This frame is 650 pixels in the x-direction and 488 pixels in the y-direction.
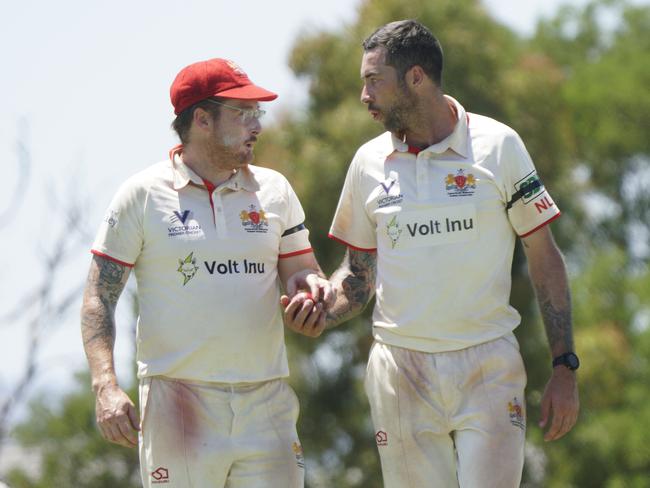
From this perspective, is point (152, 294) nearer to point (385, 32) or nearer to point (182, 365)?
point (182, 365)

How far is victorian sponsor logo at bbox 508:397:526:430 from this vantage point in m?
6.21

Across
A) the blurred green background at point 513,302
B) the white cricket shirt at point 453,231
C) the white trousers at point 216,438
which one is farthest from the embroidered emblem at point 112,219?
the blurred green background at point 513,302

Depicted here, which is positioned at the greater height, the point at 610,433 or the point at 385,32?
the point at 385,32

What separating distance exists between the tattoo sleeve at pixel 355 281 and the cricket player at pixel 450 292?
0.24m

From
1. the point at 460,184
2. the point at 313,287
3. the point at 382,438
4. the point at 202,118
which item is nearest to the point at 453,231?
the point at 460,184

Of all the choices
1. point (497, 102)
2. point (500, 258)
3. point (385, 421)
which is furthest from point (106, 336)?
Result: point (497, 102)

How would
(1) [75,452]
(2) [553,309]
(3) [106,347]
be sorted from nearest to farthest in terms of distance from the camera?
1. (3) [106,347]
2. (2) [553,309]
3. (1) [75,452]

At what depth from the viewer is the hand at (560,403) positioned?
6215 mm

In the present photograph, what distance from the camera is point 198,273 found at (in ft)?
20.4

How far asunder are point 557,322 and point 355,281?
3.22 feet

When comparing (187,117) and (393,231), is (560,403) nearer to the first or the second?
(393,231)

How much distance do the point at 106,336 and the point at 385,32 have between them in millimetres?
1869

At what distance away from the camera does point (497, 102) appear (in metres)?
20.4

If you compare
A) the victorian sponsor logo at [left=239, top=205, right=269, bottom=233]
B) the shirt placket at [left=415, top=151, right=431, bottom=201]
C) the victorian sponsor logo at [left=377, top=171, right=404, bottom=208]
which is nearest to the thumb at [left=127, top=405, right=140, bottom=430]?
the victorian sponsor logo at [left=239, top=205, right=269, bottom=233]
